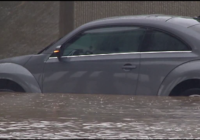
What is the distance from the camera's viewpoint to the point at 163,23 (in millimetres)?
6758

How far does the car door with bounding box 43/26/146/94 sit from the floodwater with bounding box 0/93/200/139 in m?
2.07

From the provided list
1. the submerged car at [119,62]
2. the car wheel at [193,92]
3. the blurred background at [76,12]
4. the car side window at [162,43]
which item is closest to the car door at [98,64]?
the submerged car at [119,62]

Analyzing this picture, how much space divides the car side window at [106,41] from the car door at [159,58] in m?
0.19

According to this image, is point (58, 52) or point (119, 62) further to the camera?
point (58, 52)

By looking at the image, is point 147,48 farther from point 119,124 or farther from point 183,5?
point 183,5

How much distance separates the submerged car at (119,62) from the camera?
643 cm

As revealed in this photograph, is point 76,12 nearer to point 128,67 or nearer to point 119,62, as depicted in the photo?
point 119,62

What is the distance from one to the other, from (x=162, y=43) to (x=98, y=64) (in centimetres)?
79

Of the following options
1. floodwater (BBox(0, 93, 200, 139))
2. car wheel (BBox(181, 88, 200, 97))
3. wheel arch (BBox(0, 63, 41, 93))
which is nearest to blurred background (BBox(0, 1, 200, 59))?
wheel arch (BBox(0, 63, 41, 93))

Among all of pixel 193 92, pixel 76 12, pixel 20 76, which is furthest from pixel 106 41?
pixel 76 12

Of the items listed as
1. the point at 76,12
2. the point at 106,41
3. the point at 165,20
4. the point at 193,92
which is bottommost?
the point at 193,92

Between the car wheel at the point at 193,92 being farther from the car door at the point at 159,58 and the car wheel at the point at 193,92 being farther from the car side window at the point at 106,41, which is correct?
the car side window at the point at 106,41

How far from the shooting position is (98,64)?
6789 mm

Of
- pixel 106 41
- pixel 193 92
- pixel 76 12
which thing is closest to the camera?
pixel 193 92
